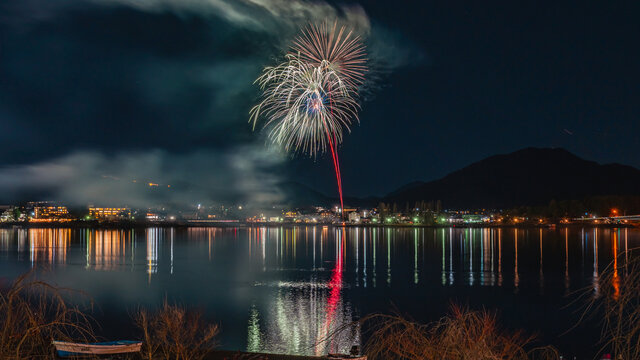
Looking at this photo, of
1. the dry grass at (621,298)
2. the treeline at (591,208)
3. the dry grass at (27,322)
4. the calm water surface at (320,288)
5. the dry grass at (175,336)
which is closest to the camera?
the dry grass at (621,298)

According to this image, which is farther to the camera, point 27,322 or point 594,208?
point 594,208

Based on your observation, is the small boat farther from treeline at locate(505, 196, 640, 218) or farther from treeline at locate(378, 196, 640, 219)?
treeline at locate(378, 196, 640, 219)

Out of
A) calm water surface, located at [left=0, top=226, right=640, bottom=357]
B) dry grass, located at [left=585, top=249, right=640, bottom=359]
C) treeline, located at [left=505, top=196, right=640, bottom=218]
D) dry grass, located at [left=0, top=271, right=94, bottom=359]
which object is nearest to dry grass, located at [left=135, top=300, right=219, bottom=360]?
dry grass, located at [left=0, top=271, right=94, bottom=359]

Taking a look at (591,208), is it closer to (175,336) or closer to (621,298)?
(175,336)

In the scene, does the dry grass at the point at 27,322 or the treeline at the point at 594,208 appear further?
the treeline at the point at 594,208

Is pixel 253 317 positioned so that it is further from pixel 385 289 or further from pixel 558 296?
pixel 558 296

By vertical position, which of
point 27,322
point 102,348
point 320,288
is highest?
point 27,322

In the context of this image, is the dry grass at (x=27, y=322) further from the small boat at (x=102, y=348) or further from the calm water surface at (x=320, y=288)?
the calm water surface at (x=320, y=288)

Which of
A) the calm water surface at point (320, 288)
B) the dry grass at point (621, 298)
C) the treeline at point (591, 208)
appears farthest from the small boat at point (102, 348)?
the treeline at point (591, 208)

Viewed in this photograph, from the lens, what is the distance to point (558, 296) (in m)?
26.3

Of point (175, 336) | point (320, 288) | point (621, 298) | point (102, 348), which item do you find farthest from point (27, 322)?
point (320, 288)

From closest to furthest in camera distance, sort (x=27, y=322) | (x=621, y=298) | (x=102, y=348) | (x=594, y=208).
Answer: (x=621, y=298) → (x=27, y=322) → (x=102, y=348) → (x=594, y=208)

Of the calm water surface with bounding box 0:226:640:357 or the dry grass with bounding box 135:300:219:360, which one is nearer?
the dry grass with bounding box 135:300:219:360

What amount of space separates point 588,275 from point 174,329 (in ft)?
111
